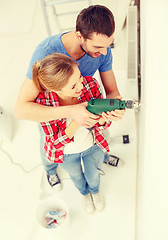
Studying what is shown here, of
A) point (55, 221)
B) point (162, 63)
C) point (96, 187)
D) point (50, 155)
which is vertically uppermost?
point (162, 63)

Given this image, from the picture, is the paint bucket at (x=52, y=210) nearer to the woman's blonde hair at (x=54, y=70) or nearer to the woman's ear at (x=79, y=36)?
the woman's blonde hair at (x=54, y=70)

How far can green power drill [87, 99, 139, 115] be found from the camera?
844 mm

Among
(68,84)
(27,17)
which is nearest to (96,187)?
(68,84)

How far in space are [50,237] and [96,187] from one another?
17.8 inches

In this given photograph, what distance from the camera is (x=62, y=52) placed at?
1.01 m

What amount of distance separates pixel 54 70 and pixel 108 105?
25cm

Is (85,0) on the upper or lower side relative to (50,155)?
upper

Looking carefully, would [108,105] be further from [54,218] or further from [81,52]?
[54,218]

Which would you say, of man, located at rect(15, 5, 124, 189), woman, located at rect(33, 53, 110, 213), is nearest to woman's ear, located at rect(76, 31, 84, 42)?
man, located at rect(15, 5, 124, 189)

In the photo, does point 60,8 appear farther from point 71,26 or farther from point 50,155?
point 50,155

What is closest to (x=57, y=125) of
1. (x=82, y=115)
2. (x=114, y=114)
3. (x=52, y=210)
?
(x=82, y=115)

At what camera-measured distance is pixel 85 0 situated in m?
1.86

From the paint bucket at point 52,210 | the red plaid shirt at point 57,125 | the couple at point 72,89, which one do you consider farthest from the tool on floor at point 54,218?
the red plaid shirt at point 57,125

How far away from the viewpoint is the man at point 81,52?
840mm
